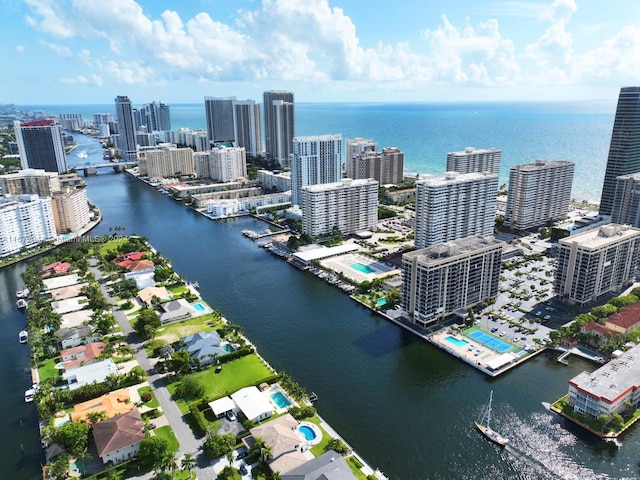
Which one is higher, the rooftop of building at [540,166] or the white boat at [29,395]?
the rooftop of building at [540,166]

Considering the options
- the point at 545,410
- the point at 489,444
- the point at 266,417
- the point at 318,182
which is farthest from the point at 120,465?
the point at 318,182

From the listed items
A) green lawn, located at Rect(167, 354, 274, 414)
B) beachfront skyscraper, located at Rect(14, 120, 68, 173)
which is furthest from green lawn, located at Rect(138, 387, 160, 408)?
beachfront skyscraper, located at Rect(14, 120, 68, 173)

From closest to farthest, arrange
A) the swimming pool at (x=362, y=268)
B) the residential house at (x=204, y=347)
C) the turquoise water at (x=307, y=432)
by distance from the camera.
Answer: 1. the turquoise water at (x=307, y=432)
2. the residential house at (x=204, y=347)
3. the swimming pool at (x=362, y=268)

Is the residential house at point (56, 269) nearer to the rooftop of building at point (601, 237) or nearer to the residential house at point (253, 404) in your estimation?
the residential house at point (253, 404)

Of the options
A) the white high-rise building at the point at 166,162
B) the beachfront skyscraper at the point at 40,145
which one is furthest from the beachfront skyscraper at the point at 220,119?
the beachfront skyscraper at the point at 40,145

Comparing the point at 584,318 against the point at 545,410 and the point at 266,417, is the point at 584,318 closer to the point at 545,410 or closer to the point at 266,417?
the point at 545,410

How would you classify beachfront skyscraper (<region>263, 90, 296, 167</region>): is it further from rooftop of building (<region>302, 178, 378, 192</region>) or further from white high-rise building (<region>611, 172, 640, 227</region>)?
white high-rise building (<region>611, 172, 640, 227</region>)

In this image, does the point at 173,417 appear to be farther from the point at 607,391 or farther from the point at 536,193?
the point at 536,193
